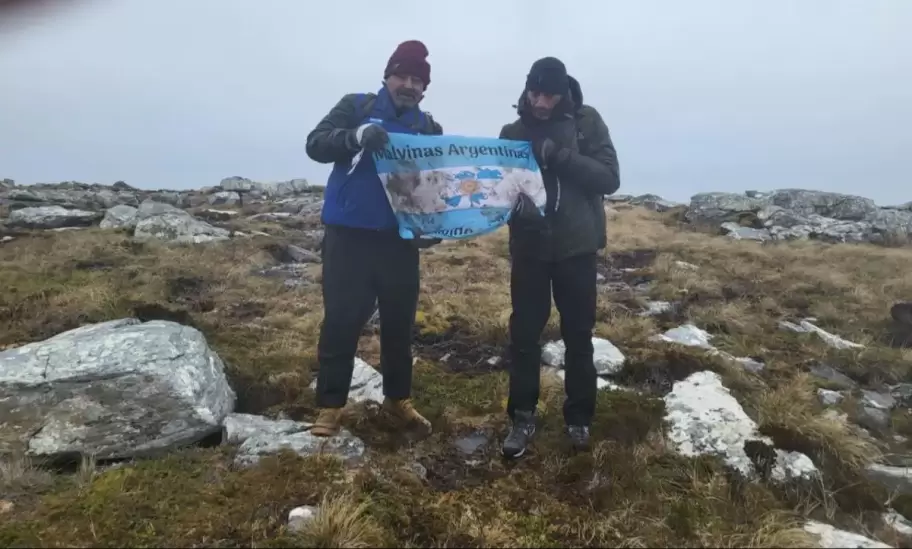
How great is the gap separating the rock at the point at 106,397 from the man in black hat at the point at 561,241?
2697 millimetres

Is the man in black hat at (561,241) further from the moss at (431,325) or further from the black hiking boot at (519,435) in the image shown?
the moss at (431,325)

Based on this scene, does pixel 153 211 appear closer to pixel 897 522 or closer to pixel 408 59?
pixel 408 59

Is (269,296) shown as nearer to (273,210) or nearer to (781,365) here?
(781,365)

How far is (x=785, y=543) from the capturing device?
345 centimetres

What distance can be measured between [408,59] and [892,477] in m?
5.05

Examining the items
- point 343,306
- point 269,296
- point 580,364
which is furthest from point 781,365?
point 269,296

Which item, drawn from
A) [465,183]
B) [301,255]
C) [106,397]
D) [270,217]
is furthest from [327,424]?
[270,217]

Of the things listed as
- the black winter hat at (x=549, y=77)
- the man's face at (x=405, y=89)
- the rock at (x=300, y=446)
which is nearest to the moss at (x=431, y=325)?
the rock at (x=300, y=446)

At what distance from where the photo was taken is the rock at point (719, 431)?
4.61 m

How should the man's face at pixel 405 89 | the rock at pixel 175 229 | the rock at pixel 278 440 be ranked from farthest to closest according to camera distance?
1. the rock at pixel 175 229
2. the man's face at pixel 405 89
3. the rock at pixel 278 440

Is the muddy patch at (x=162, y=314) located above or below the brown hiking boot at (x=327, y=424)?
above

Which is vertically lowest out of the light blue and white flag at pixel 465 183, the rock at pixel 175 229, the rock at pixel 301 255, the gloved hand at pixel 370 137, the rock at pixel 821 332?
the rock at pixel 821 332

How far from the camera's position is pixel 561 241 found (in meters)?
4.74

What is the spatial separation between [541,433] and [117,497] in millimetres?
3212
